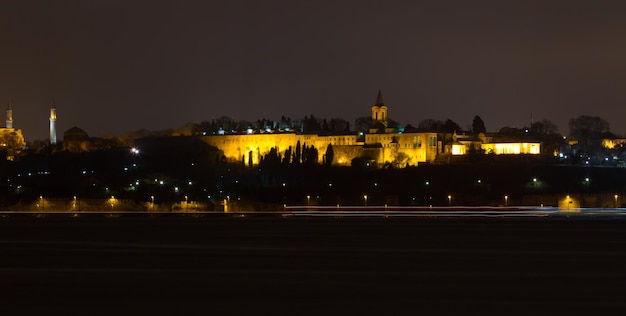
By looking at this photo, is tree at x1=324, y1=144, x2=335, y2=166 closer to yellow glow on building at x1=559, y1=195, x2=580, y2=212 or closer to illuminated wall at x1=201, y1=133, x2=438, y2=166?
illuminated wall at x1=201, y1=133, x2=438, y2=166

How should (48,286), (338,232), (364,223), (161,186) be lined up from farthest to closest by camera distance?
(161,186), (364,223), (338,232), (48,286)

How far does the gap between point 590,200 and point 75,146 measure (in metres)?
94.0

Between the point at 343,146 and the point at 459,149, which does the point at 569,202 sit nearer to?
the point at 459,149

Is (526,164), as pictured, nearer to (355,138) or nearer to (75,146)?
(355,138)

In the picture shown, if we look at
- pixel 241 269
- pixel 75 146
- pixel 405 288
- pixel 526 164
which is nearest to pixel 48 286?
pixel 241 269

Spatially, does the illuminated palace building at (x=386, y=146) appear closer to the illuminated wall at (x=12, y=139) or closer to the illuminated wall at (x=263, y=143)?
the illuminated wall at (x=263, y=143)

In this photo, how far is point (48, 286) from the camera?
912 inches

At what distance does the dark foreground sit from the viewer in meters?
20.2

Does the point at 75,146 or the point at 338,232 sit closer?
the point at 338,232

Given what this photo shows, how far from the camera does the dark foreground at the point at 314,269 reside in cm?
2025

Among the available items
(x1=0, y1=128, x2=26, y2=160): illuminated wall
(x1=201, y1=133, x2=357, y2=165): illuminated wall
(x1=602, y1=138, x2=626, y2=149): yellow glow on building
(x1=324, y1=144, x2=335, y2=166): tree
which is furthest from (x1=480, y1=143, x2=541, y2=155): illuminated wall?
(x1=0, y1=128, x2=26, y2=160): illuminated wall

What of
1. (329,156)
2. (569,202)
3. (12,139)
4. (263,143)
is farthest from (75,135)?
(569,202)

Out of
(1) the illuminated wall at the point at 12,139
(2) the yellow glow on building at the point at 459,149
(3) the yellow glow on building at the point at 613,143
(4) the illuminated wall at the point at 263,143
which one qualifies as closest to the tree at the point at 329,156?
(4) the illuminated wall at the point at 263,143

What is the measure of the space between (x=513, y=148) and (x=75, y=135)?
237 feet
